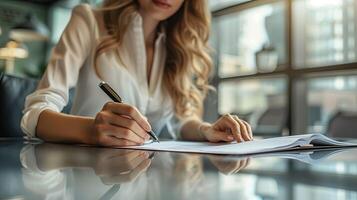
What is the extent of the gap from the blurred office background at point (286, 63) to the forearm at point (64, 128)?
1509mm

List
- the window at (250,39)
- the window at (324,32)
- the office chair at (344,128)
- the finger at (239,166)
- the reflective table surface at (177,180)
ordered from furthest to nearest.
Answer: the window at (250,39) < the window at (324,32) < the office chair at (344,128) < the finger at (239,166) < the reflective table surface at (177,180)

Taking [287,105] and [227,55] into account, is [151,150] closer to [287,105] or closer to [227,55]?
[287,105]

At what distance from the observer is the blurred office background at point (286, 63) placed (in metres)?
2.47

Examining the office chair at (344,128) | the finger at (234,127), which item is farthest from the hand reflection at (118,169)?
the office chair at (344,128)

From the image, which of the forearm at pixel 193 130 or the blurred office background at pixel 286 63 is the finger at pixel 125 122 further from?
the blurred office background at pixel 286 63

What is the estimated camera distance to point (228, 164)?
44cm

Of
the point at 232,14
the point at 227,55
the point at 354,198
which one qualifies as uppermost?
the point at 232,14

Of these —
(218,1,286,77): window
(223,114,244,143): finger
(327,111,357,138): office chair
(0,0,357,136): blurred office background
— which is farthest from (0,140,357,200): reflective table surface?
(218,1,286,77): window

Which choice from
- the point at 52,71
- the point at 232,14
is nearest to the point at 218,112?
the point at 232,14

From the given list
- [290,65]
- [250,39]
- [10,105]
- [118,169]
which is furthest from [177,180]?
[250,39]

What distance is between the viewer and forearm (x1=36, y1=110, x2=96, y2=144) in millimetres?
714

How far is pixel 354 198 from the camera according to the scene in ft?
0.81

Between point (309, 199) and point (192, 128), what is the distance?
36.4 inches

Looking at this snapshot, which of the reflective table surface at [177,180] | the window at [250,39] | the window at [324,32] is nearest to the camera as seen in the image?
the reflective table surface at [177,180]
